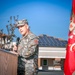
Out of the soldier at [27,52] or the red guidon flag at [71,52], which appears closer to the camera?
the red guidon flag at [71,52]

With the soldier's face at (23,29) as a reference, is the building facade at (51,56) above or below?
below

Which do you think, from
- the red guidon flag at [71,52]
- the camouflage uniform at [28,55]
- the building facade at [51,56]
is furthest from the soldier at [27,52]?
the building facade at [51,56]

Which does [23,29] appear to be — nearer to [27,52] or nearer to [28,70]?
[27,52]

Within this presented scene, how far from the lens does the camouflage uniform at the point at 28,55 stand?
8.89 feet

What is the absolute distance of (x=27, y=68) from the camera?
8.89ft

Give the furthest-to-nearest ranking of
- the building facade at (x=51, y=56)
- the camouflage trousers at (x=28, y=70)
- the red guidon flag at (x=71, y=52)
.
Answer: the building facade at (x=51, y=56), the camouflage trousers at (x=28, y=70), the red guidon flag at (x=71, y=52)

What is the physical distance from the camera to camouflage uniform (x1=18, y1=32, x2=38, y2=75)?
107 inches

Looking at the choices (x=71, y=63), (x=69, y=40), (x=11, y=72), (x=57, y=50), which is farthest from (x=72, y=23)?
(x=57, y=50)

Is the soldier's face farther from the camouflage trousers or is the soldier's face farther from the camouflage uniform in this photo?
the camouflage trousers

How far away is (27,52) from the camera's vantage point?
2.71 meters

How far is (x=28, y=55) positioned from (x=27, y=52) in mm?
30

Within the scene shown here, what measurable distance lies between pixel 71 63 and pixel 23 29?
558 millimetres

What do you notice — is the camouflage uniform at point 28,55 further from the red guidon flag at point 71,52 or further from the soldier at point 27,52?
the red guidon flag at point 71,52

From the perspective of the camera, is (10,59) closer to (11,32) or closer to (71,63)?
(71,63)
